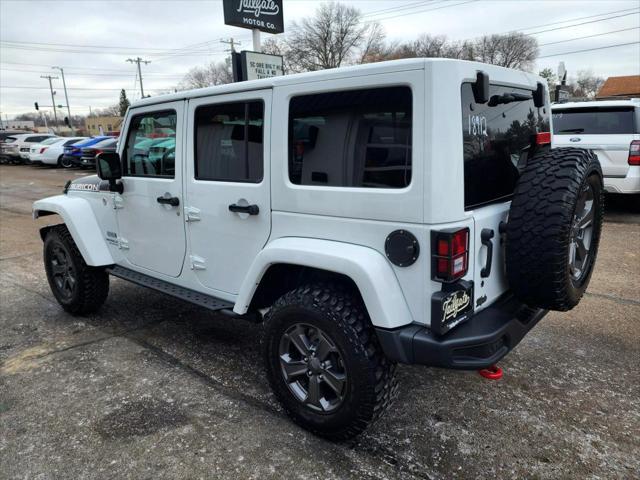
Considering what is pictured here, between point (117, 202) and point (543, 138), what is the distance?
124 inches

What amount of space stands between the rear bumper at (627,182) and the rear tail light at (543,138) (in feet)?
16.8

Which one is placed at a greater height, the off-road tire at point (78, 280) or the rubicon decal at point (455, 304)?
the rubicon decal at point (455, 304)

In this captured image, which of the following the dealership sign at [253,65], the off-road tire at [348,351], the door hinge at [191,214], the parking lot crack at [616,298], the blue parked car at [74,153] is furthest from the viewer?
the blue parked car at [74,153]

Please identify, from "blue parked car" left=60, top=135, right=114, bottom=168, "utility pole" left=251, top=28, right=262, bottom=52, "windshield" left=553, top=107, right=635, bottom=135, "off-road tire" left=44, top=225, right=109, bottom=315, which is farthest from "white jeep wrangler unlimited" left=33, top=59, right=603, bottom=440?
"blue parked car" left=60, top=135, right=114, bottom=168

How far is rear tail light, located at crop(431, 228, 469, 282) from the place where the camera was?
7.22 ft

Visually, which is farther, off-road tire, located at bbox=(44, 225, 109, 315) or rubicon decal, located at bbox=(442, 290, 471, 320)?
off-road tire, located at bbox=(44, 225, 109, 315)

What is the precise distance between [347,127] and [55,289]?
3588 millimetres

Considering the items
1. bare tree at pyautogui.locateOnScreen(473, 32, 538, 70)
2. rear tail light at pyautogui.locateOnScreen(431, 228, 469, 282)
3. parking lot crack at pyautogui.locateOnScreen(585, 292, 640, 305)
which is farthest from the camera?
bare tree at pyautogui.locateOnScreen(473, 32, 538, 70)

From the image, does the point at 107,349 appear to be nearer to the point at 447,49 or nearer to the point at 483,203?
the point at 483,203

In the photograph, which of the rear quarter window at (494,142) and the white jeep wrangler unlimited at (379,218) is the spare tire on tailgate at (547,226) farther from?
the rear quarter window at (494,142)

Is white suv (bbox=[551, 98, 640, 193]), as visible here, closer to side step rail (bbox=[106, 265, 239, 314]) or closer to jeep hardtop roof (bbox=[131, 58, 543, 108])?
jeep hardtop roof (bbox=[131, 58, 543, 108])

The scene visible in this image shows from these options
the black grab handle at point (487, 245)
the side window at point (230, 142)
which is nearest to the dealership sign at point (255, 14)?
the side window at point (230, 142)

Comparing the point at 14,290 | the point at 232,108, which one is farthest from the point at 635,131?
the point at 14,290

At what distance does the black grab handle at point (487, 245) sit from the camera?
8.02 feet
